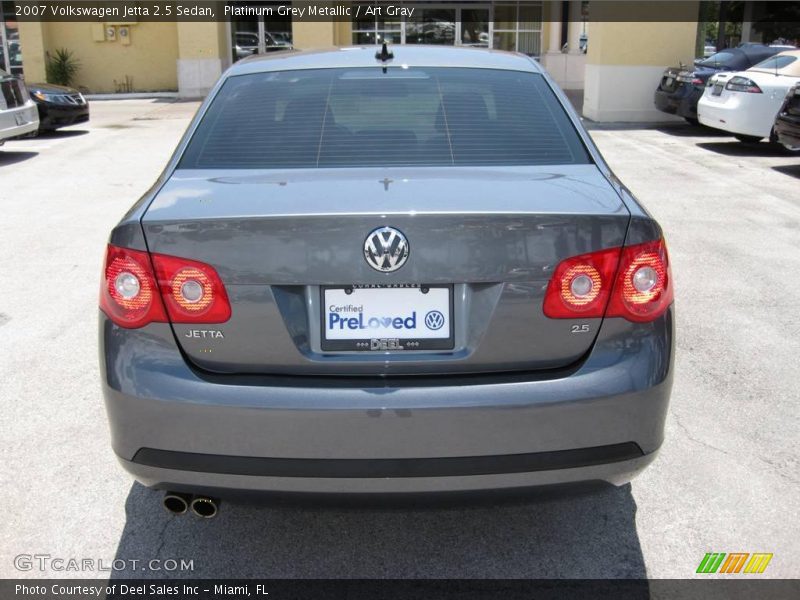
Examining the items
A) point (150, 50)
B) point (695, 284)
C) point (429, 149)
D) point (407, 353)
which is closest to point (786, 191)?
point (695, 284)

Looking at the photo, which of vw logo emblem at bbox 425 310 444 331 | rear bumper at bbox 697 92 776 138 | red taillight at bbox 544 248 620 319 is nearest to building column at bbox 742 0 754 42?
rear bumper at bbox 697 92 776 138

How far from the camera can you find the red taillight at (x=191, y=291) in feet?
8.68

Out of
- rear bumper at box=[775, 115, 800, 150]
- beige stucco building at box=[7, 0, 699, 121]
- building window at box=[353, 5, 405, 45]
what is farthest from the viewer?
building window at box=[353, 5, 405, 45]

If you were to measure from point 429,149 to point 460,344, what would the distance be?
937mm

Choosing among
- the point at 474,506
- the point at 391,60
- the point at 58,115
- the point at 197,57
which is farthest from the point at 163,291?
the point at 197,57

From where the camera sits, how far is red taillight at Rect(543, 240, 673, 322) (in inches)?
105

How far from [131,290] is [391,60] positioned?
5.59ft

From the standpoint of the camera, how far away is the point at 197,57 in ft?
83.0

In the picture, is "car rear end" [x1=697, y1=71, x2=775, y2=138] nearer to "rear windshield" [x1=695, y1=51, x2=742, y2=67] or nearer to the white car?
the white car

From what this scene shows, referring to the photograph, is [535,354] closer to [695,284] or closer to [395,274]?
[395,274]


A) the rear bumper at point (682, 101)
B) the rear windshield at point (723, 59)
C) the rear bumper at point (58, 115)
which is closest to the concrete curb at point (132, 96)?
the rear bumper at point (58, 115)

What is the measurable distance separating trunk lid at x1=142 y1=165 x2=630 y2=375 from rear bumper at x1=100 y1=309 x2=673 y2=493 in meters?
0.06

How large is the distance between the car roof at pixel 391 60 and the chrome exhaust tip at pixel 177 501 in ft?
6.21

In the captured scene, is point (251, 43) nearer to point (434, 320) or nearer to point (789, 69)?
point (789, 69)
